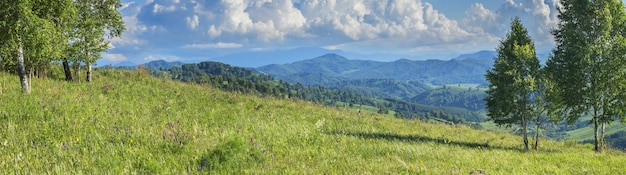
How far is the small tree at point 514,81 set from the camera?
19.3 m

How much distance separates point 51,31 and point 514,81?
68.1 feet

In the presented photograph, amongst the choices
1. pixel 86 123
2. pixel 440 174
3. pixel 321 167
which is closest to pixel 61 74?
pixel 86 123

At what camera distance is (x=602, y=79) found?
891 inches

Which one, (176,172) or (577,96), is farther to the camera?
(577,96)

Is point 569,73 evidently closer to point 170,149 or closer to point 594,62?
point 594,62

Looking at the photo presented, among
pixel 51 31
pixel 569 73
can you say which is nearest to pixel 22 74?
pixel 51 31

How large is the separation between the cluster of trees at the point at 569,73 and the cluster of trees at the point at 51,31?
20.6 metres

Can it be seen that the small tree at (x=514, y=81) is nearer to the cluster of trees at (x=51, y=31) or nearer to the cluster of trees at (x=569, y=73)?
the cluster of trees at (x=569, y=73)

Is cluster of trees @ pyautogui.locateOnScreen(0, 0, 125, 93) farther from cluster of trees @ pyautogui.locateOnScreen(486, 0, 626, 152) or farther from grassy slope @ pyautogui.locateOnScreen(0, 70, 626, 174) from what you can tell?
cluster of trees @ pyautogui.locateOnScreen(486, 0, 626, 152)

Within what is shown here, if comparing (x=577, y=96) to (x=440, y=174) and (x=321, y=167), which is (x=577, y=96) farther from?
(x=321, y=167)

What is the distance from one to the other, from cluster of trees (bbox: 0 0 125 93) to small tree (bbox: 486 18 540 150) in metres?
20.6

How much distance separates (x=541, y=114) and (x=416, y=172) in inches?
661

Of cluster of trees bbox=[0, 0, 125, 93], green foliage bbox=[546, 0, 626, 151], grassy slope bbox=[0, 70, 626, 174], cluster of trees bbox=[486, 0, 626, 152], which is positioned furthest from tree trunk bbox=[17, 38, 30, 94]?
green foliage bbox=[546, 0, 626, 151]

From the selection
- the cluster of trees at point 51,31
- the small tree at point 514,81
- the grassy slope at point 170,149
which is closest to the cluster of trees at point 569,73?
the small tree at point 514,81
